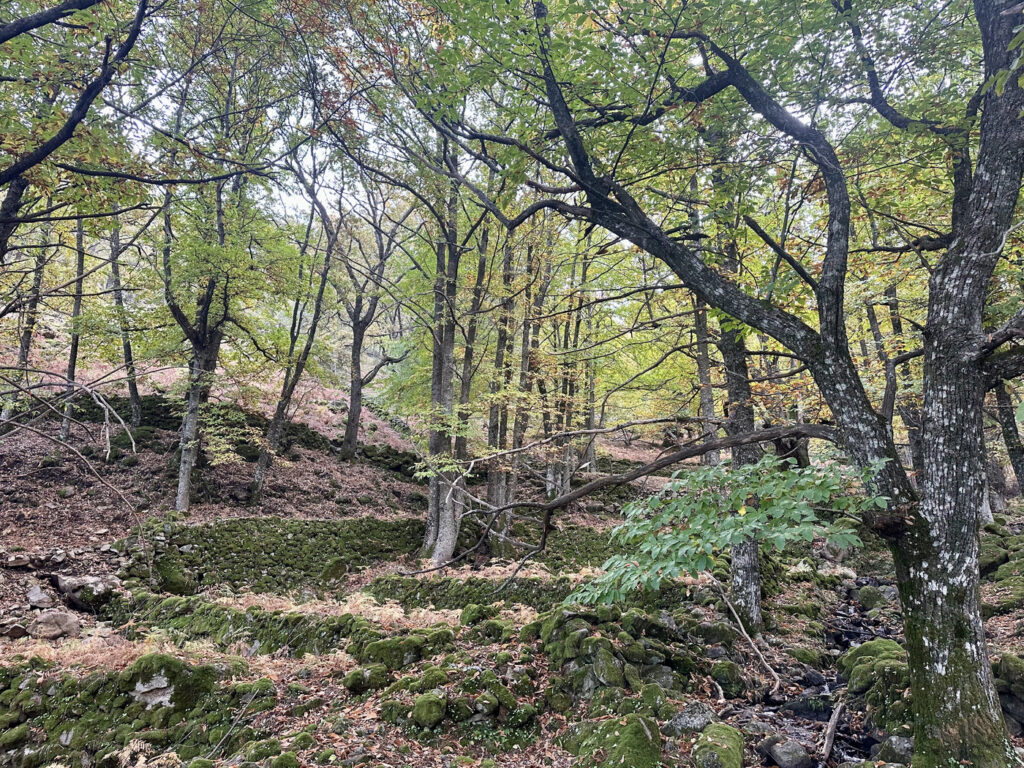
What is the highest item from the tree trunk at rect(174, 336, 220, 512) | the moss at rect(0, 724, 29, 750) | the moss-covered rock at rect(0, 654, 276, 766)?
the tree trunk at rect(174, 336, 220, 512)

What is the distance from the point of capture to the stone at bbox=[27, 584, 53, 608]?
689 centimetres

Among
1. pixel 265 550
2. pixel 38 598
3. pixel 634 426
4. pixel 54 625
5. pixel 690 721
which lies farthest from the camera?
pixel 265 550

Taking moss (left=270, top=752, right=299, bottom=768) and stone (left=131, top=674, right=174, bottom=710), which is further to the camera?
stone (left=131, top=674, right=174, bottom=710)

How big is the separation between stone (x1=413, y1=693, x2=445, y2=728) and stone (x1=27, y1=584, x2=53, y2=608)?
6.32 m

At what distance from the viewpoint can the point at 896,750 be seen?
11.5 feet

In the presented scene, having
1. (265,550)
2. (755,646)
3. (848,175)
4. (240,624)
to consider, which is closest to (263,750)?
(240,624)

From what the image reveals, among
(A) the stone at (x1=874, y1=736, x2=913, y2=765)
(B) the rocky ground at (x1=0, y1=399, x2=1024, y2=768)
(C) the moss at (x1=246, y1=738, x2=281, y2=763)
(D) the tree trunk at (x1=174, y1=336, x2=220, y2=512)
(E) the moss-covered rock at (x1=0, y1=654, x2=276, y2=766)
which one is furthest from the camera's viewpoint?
(D) the tree trunk at (x1=174, y1=336, x2=220, y2=512)

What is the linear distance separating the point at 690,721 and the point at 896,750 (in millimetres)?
1409

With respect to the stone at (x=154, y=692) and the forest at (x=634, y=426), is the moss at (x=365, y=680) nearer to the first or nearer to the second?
the forest at (x=634, y=426)

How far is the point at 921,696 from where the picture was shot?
3.23 metres

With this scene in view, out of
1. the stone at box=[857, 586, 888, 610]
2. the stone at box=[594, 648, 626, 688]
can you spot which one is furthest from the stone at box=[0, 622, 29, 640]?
the stone at box=[857, 586, 888, 610]

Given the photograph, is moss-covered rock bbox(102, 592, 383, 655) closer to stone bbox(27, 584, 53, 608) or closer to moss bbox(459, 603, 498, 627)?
stone bbox(27, 584, 53, 608)

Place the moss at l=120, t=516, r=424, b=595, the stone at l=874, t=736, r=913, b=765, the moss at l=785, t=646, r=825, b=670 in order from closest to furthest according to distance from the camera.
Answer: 1. the stone at l=874, t=736, r=913, b=765
2. the moss at l=785, t=646, r=825, b=670
3. the moss at l=120, t=516, r=424, b=595

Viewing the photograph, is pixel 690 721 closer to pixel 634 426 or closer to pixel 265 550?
pixel 634 426
